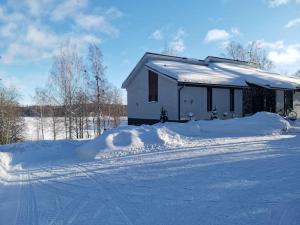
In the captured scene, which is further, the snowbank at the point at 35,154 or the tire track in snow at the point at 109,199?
the snowbank at the point at 35,154

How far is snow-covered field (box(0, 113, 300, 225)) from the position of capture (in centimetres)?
549

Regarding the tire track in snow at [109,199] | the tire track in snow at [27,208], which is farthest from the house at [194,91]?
the tire track in snow at [27,208]

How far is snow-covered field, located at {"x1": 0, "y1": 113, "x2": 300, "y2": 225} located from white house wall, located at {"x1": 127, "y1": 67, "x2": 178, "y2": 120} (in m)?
6.80

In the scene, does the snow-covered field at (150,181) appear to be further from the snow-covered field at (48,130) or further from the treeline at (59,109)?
the snow-covered field at (48,130)

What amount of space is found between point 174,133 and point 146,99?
9.20m

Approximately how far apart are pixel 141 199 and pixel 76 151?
25.5ft

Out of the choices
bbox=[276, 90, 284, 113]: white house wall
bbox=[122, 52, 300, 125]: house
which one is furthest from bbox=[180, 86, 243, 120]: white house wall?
bbox=[276, 90, 284, 113]: white house wall

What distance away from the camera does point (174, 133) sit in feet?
49.8

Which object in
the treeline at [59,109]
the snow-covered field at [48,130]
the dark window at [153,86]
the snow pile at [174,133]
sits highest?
the dark window at [153,86]

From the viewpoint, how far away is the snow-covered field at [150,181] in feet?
18.0

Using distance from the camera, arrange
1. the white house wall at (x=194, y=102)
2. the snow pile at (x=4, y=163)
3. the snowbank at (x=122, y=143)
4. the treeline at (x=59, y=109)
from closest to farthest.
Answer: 1. the snow pile at (x=4, y=163)
2. the snowbank at (x=122, y=143)
3. the white house wall at (x=194, y=102)
4. the treeline at (x=59, y=109)

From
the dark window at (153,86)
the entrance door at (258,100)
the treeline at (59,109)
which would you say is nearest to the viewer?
the dark window at (153,86)

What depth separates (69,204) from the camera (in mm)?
6422

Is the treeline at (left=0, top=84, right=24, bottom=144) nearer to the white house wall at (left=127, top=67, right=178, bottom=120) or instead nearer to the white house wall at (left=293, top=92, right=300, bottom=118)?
the white house wall at (left=127, top=67, right=178, bottom=120)
